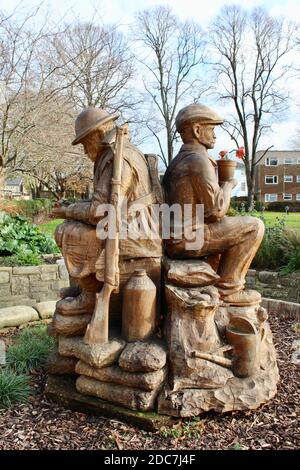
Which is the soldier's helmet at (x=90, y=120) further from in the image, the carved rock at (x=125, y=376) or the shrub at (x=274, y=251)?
the shrub at (x=274, y=251)

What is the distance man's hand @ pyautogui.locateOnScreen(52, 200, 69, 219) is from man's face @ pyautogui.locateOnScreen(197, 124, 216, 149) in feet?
4.04

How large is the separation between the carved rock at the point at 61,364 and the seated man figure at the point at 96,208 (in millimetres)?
378

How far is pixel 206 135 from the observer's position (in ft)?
10.8

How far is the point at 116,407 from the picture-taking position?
2.90 meters

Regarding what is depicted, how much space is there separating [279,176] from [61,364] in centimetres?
4389

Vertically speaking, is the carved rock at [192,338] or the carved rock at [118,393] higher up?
the carved rock at [192,338]

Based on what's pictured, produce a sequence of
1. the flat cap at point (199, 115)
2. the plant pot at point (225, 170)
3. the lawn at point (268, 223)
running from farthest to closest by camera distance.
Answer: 1. the lawn at point (268, 223)
2. the plant pot at point (225, 170)
3. the flat cap at point (199, 115)

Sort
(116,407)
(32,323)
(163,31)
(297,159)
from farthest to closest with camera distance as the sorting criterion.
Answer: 1. (297,159)
2. (163,31)
3. (32,323)
4. (116,407)

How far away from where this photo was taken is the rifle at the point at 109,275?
2.99 m

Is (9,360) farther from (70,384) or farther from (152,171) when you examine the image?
(152,171)

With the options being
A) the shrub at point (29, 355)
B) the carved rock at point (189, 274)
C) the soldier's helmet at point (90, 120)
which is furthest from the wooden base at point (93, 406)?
the soldier's helmet at point (90, 120)

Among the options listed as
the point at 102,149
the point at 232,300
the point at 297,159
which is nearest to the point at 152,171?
the point at 102,149

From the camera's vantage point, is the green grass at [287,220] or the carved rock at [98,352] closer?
the carved rock at [98,352]
